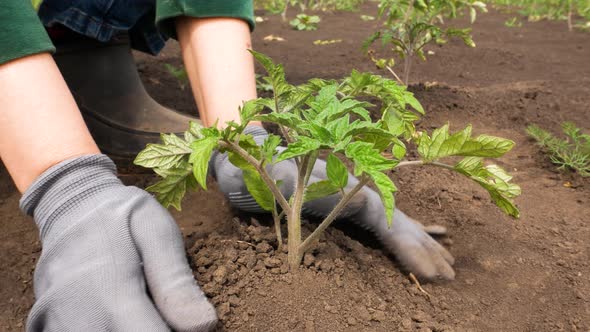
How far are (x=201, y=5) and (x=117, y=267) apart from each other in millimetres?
1034

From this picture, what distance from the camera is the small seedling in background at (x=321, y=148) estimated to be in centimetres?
95

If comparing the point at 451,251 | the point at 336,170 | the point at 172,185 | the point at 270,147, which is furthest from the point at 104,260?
the point at 451,251

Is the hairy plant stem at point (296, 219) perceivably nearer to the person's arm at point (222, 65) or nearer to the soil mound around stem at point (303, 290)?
the soil mound around stem at point (303, 290)

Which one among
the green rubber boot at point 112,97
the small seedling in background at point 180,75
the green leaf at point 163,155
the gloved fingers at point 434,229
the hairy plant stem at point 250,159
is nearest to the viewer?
the hairy plant stem at point 250,159

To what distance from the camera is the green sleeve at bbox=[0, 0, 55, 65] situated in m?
1.33

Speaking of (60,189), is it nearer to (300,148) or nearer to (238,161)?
(238,161)

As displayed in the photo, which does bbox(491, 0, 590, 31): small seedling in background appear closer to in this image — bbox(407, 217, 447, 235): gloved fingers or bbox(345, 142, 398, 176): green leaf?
bbox(407, 217, 447, 235): gloved fingers

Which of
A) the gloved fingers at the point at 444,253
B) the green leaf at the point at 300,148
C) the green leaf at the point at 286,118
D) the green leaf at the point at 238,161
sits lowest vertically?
the gloved fingers at the point at 444,253

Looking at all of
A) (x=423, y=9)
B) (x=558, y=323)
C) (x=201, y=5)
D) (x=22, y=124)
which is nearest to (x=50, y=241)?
(x=22, y=124)

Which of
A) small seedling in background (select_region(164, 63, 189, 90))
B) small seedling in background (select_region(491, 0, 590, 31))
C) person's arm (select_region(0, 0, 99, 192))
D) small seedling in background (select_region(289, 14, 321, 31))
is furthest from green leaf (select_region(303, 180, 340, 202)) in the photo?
small seedling in background (select_region(491, 0, 590, 31))

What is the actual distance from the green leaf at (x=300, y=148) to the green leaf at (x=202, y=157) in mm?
165

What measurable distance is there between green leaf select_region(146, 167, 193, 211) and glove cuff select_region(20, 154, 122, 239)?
194 mm

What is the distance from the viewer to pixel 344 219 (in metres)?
1.61

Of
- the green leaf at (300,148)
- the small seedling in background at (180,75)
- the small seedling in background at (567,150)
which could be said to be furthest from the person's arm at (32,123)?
the small seedling in background at (567,150)
